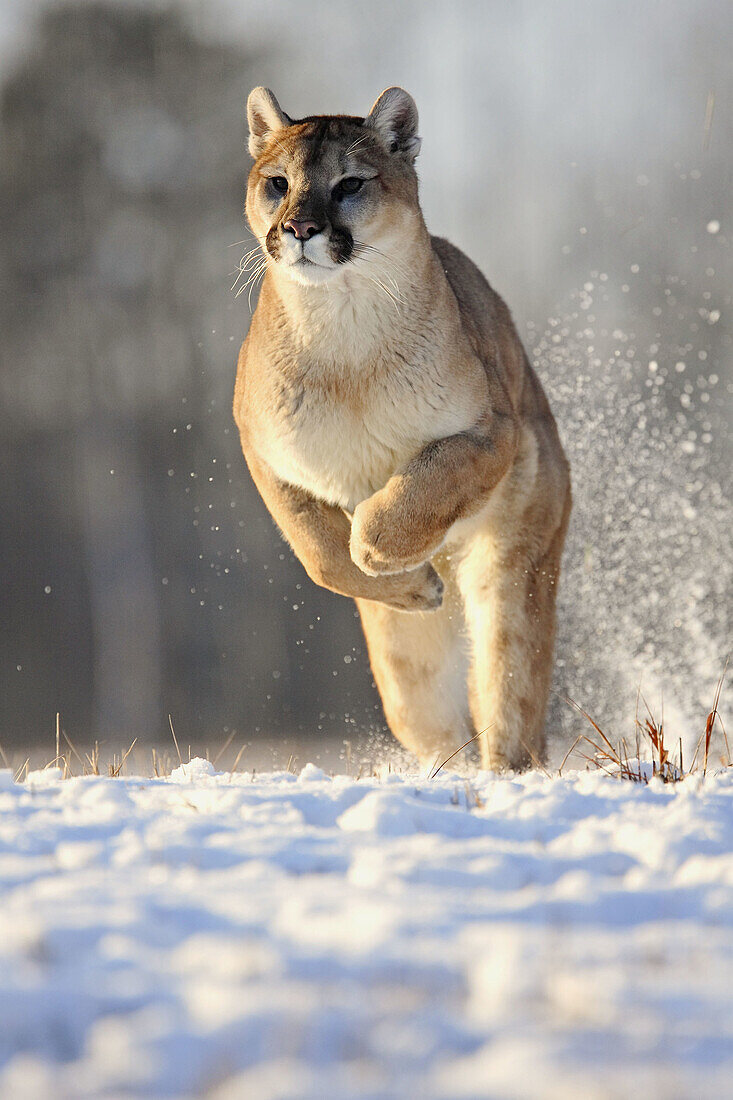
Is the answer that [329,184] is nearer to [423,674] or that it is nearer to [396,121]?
[396,121]

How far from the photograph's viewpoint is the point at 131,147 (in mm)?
20219

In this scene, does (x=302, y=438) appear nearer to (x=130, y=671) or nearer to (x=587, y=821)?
(x=587, y=821)

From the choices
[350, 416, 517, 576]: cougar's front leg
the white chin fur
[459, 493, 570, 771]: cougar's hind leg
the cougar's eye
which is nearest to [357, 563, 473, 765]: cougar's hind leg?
[459, 493, 570, 771]: cougar's hind leg

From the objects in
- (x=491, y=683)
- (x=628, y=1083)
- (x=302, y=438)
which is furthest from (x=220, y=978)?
(x=491, y=683)

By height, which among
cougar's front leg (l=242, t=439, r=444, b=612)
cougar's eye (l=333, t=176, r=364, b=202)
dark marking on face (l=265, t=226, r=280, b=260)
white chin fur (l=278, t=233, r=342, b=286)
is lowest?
cougar's front leg (l=242, t=439, r=444, b=612)

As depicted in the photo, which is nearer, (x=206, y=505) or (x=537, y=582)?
(x=537, y=582)

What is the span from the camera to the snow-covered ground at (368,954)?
4.63 feet

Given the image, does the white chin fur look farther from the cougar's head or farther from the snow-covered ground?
the snow-covered ground

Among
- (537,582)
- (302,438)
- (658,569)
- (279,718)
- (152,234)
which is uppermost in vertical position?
(152,234)

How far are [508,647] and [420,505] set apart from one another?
1037 millimetres

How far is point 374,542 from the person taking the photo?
13.7 ft

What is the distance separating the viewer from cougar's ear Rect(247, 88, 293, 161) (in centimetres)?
468

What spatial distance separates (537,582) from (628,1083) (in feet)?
12.2

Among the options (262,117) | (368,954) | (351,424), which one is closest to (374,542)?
(351,424)
